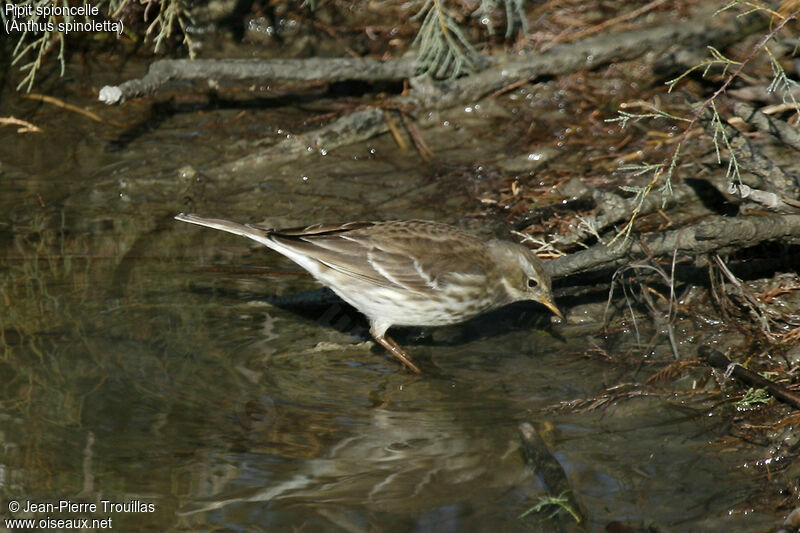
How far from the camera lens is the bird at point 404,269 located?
20.4 feet

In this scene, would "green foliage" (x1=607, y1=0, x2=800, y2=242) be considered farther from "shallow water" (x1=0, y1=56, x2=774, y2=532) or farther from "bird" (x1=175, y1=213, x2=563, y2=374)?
"shallow water" (x1=0, y1=56, x2=774, y2=532)

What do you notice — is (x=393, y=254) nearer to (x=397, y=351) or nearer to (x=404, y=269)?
(x=404, y=269)

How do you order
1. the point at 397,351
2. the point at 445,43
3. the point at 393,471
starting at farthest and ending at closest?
1. the point at 445,43
2. the point at 397,351
3. the point at 393,471

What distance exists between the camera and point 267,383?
5.66 m

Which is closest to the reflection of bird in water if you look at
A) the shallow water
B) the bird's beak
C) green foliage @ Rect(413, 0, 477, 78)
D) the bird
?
the shallow water

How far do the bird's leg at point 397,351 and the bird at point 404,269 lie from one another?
0.01 m

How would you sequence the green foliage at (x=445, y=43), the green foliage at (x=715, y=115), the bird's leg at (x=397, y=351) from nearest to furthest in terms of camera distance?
the green foliage at (x=715, y=115), the bird's leg at (x=397, y=351), the green foliage at (x=445, y=43)

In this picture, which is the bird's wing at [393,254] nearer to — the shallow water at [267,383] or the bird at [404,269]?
the bird at [404,269]

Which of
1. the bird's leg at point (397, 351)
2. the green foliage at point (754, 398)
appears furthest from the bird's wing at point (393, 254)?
the green foliage at point (754, 398)

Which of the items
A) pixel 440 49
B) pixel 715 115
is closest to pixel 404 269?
pixel 715 115

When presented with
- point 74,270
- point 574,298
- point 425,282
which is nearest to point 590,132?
point 574,298

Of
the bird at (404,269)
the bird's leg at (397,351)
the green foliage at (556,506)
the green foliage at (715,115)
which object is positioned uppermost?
the green foliage at (715,115)

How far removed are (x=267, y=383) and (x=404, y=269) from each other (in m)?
1.33

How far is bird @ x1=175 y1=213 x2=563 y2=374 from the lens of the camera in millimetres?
6211
